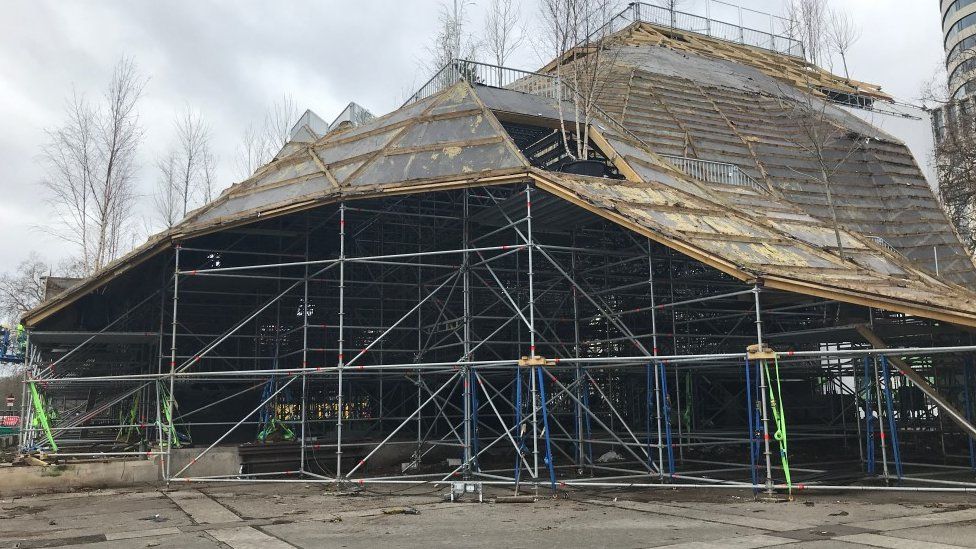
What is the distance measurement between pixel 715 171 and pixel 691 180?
4115 mm

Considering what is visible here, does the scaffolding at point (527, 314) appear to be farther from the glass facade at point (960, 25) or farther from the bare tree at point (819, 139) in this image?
the glass facade at point (960, 25)

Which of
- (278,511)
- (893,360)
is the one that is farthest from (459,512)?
(893,360)

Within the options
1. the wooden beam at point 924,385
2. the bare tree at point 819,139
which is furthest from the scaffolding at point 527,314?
the bare tree at point 819,139

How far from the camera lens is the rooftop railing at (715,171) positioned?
2231cm

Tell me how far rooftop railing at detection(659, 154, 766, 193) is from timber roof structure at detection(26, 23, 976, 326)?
0.53 m

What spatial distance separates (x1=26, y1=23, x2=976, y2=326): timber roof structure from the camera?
13875 mm

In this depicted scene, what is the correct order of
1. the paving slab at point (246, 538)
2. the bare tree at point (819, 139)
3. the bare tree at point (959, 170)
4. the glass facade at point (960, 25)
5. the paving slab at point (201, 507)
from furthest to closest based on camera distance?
1. the glass facade at point (960, 25)
2. the bare tree at point (959, 170)
3. the bare tree at point (819, 139)
4. the paving slab at point (201, 507)
5. the paving slab at point (246, 538)

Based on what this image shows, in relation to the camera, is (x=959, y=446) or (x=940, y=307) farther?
(x=959, y=446)

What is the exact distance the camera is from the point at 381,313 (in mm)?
19828

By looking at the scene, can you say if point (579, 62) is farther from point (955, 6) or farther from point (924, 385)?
point (955, 6)

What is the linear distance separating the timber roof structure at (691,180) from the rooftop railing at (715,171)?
20.8 inches

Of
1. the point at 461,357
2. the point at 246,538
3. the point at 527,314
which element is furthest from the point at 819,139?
the point at 246,538

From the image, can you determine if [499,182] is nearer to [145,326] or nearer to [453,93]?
[453,93]

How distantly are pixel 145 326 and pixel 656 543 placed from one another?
16820 mm
